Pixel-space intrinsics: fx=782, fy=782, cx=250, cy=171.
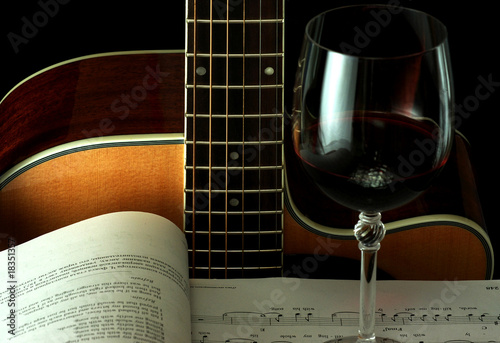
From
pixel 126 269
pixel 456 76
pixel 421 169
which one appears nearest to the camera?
pixel 421 169

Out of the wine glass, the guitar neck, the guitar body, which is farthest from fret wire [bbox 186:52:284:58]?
the wine glass

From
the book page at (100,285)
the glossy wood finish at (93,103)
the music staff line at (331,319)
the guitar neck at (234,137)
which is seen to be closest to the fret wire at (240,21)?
the guitar neck at (234,137)

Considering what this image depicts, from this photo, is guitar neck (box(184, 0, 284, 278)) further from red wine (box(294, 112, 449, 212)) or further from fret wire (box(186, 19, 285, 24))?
red wine (box(294, 112, 449, 212))

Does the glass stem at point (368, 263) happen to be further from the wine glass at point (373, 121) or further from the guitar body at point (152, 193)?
the guitar body at point (152, 193)

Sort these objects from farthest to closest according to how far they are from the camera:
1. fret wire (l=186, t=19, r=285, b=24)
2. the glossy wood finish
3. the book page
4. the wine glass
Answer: the glossy wood finish < fret wire (l=186, t=19, r=285, b=24) < the book page < the wine glass

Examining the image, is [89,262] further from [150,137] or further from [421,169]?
[421,169]

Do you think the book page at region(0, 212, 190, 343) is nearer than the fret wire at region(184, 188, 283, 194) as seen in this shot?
Yes

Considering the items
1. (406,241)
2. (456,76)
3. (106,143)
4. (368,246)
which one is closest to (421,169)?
(368,246)
